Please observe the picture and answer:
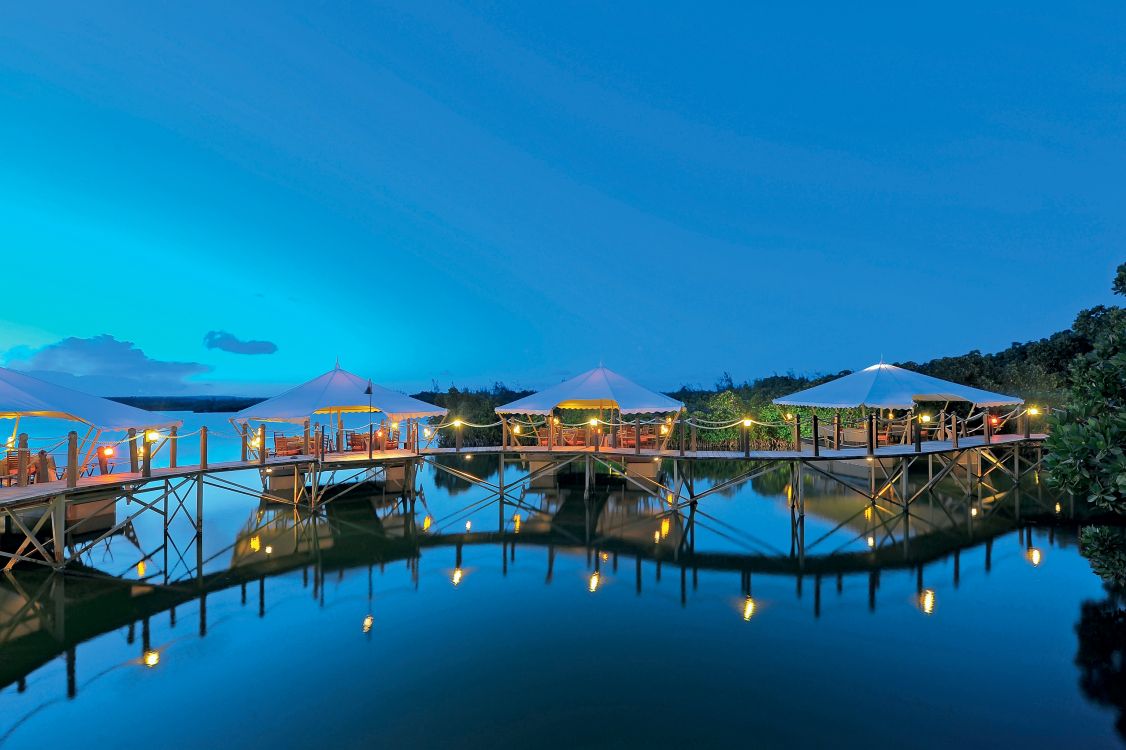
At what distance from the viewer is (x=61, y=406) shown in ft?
33.9

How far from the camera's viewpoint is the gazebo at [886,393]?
1423cm

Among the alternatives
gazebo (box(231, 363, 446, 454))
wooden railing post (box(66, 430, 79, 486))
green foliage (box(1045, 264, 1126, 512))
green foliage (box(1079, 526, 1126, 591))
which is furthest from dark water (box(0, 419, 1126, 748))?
gazebo (box(231, 363, 446, 454))

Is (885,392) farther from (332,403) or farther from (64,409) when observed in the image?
(64,409)

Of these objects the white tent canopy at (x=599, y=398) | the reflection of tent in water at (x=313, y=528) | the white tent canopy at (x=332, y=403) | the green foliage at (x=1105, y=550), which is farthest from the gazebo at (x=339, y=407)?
the green foliage at (x=1105, y=550)

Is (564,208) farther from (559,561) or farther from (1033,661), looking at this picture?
(1033,661)

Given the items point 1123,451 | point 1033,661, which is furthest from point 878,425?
point 1123,451

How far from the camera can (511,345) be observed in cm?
4988

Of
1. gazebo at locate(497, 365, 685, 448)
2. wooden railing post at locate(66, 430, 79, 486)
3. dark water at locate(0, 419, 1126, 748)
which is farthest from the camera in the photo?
gazebo at locate(497, 365, 685, 448)

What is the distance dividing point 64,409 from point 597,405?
1164 centimetres

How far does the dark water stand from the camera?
207 inches

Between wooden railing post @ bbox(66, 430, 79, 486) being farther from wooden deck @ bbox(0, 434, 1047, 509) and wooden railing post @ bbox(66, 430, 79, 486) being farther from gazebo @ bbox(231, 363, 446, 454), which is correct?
gazebo @ bbox(231, 363, 446, 454)

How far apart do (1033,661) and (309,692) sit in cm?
804

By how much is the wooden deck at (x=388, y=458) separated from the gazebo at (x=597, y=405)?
1.91 feet

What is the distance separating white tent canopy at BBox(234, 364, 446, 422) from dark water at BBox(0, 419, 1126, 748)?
2.94 m
